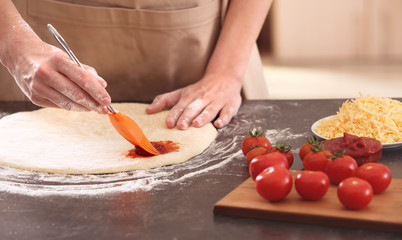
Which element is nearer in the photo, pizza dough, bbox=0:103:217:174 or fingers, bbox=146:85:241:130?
pizza dough, bbox=0:103:217:174

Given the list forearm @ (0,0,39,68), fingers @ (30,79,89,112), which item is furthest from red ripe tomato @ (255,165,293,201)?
forearm @ (0,0,39,68)

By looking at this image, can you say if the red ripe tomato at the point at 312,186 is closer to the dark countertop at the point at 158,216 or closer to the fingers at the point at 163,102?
the dark countertop at the point at 158,216

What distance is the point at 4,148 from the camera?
1.51 metres

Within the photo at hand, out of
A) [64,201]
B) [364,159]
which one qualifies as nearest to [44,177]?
[64,201]

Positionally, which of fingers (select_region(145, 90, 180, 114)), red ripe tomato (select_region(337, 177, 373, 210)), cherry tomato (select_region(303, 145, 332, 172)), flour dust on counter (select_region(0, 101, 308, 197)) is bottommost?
fingers (select_region(145, 90, 180, 114))

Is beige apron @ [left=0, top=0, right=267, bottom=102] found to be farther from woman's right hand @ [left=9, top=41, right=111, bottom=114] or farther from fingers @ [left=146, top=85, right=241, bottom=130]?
woman's right hand @ [left=9, top=41, right=111, bottom=114]

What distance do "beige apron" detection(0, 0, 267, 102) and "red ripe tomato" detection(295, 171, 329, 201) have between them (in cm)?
104

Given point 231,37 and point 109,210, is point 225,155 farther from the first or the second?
point 231,37

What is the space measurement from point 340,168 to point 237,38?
98cm

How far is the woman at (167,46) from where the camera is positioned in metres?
1.84

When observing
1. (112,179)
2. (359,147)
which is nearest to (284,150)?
(359,147)

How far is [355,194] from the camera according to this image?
93cm

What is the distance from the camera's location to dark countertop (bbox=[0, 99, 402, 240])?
0.93 meters

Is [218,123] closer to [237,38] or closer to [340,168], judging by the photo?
[237,38]
